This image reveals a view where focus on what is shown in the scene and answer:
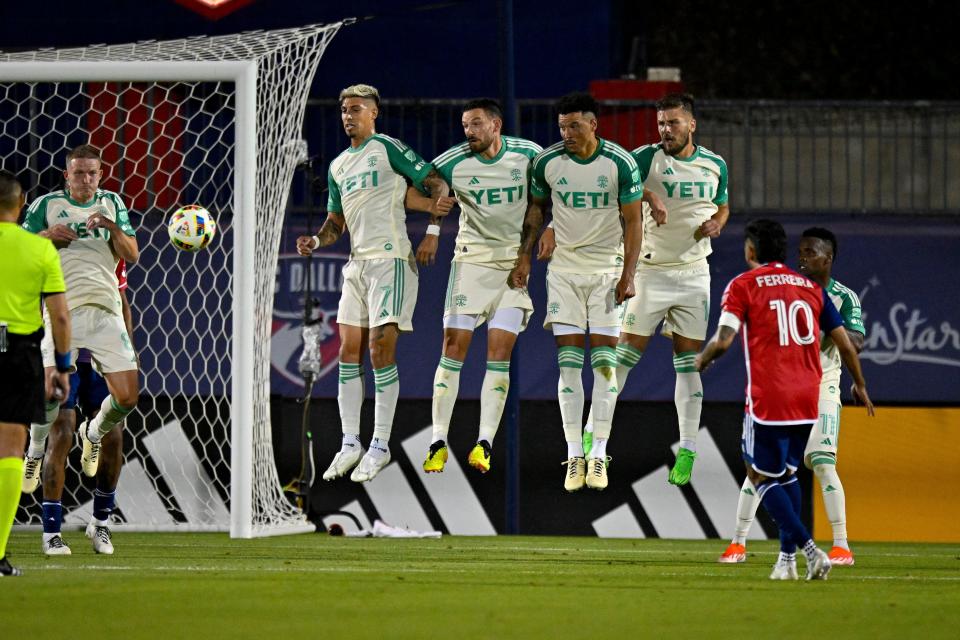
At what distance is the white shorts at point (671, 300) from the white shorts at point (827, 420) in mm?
858

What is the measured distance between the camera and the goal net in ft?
34.6

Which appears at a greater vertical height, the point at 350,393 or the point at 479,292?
the point at 479,292

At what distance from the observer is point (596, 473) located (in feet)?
31.6

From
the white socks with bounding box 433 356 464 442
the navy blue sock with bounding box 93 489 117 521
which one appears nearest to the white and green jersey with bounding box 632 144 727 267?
the white socks with bounding box 433 356 464 442

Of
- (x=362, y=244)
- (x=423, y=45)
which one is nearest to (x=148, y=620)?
(x=362, y=244)

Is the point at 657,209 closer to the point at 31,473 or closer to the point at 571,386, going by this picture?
the point at 571,386

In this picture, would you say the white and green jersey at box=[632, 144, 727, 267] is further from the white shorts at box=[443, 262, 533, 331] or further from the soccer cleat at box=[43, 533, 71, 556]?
the soccer cleat at box=[43, 533, 71, 556]

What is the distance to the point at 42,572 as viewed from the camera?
314 inches

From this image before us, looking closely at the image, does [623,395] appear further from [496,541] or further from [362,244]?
[362,244]

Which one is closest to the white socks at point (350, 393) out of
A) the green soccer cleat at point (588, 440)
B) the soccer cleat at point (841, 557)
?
the green soccer cleat at point (588, 440)

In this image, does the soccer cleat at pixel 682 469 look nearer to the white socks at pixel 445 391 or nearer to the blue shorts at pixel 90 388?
the white socks at pixel 445 391

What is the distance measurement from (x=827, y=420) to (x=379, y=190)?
10.5 feet

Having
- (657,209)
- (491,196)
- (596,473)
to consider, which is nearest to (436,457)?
(596,473)

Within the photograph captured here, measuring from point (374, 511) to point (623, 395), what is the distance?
2327 millimetres
